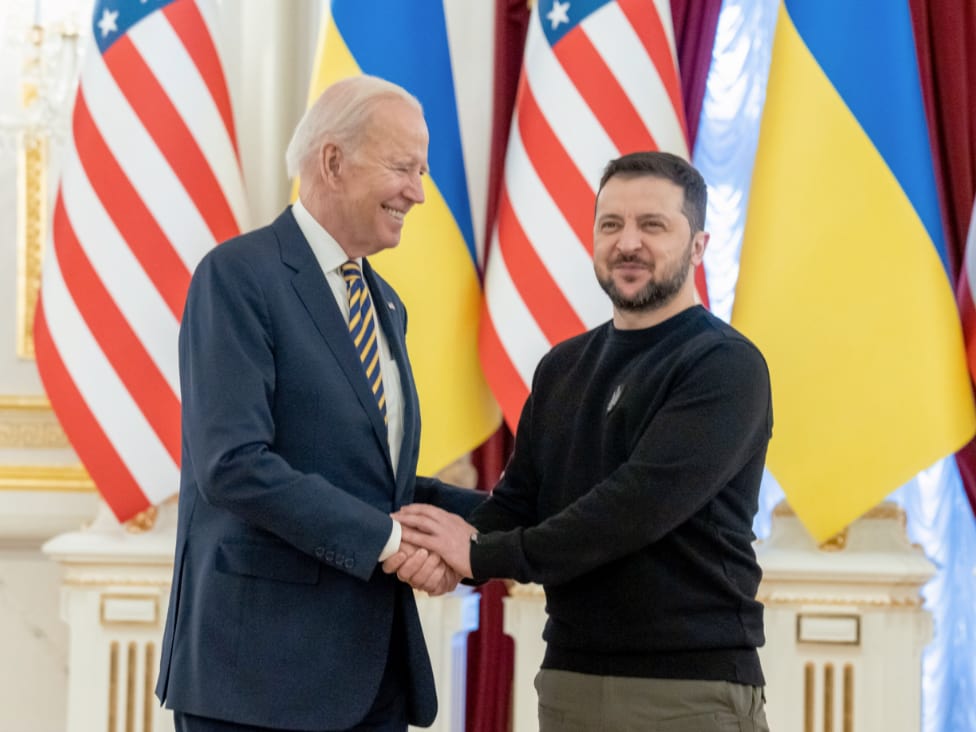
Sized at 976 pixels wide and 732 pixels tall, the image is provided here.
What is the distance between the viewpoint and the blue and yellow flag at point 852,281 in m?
2.97

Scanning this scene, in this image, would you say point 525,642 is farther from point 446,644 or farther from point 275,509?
point 275,509

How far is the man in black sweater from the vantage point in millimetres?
1943

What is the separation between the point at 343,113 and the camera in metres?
2.14

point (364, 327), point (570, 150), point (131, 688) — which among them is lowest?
point (131, 688)

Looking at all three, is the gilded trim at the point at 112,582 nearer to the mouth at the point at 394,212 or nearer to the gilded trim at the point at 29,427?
the gilded trim at the point at 29,427

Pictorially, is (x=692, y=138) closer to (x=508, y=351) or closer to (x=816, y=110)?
(x=816, y=110)

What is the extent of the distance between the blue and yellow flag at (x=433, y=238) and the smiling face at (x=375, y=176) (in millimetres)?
996

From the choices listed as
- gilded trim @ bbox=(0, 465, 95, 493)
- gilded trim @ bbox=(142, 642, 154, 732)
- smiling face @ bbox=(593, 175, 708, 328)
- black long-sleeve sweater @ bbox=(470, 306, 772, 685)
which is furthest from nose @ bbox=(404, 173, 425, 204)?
gilded trim @ bbox=(0, 465, 95, 493)

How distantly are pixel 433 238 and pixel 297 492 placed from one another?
1.41 m

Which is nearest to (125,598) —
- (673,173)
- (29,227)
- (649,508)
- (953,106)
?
(29,227)

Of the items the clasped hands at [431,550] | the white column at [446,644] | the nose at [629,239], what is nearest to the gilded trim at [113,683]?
the white column at [446,644]

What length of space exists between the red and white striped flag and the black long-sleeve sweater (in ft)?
4.57

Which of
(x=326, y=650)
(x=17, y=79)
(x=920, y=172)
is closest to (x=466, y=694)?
(x=326, y=650)

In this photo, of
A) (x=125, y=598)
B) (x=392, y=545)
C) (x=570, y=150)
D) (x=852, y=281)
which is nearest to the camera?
(x=392, y=545)
